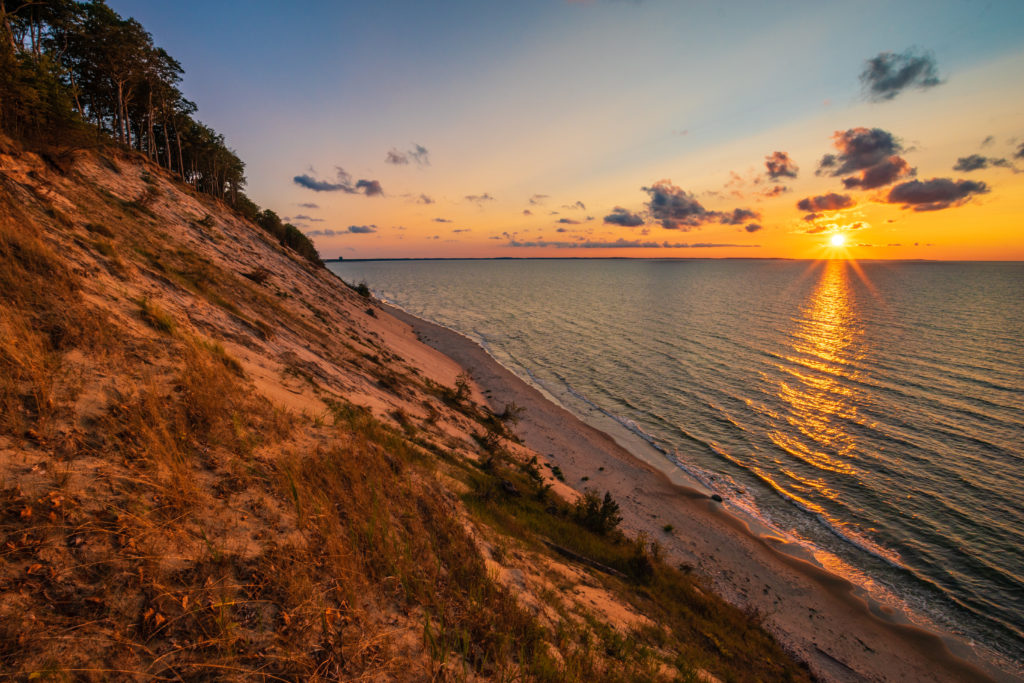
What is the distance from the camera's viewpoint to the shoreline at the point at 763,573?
14.0m

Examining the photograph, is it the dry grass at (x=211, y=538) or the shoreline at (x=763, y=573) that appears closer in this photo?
the dry grass at (x=211, y=538)

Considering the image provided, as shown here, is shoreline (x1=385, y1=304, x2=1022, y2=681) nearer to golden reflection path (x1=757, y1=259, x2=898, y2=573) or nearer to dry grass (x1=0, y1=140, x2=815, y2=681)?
golden reflection path (x1=757, y1=259, x2=898, y2=573)

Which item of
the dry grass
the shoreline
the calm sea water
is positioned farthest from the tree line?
the calm sea water

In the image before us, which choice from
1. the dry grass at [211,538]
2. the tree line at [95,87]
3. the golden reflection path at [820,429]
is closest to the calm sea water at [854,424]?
the golden reflection path at [820,429]

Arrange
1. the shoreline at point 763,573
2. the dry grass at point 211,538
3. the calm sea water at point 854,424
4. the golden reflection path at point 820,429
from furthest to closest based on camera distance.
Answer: the golden reflection path at point 820,429 → the calm sea water at point 854,424 → the shoreline at point 763,573 → the dry grass at point 211,538

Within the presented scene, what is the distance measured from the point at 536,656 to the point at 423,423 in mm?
13762

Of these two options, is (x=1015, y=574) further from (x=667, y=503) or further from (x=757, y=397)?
(x=757, y=397)

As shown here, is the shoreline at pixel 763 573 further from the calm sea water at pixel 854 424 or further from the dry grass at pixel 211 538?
the dry grass at pixel 211 538

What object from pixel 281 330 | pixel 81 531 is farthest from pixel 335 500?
pixel 281 330

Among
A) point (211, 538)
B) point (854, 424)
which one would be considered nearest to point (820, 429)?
point (854, 424)

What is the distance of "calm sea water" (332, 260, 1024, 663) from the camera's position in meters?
17.7

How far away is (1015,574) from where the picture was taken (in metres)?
16.5

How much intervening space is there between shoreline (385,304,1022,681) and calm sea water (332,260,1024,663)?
4.58 ft

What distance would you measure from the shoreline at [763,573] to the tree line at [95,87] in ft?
98.1
